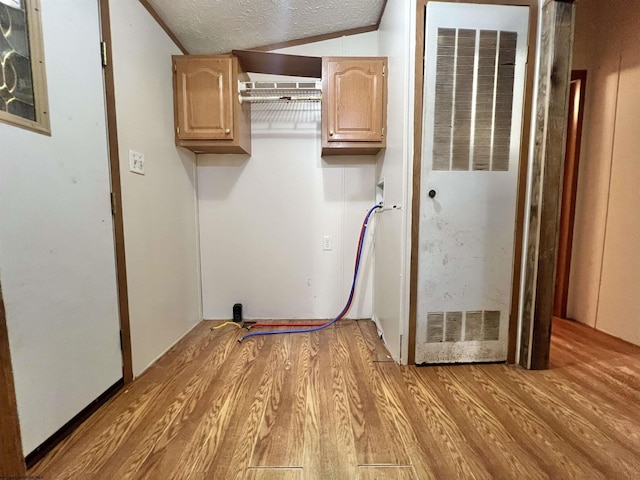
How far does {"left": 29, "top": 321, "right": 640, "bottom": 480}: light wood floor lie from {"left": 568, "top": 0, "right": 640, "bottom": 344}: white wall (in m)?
0.45

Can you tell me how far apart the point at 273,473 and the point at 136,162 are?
176 cm

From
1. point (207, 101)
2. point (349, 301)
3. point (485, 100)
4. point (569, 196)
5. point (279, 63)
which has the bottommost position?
point (349, 301)

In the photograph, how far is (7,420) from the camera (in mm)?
729

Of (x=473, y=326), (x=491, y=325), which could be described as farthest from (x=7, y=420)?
(x=491, y=325)

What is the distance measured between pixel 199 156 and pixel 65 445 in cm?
203

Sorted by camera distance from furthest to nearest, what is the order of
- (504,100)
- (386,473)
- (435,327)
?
1. (435,327)
2. (504,100)
3. (386,473)

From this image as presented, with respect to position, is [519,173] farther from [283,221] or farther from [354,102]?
[283,221]

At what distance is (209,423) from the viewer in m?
1.18

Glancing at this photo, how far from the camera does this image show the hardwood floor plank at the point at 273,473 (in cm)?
93

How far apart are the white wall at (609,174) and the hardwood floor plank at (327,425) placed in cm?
220

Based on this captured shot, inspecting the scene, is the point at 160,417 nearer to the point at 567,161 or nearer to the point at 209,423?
the point at 209,423

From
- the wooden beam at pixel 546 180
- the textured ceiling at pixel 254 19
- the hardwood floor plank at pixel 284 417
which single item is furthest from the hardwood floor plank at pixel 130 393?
the textured ceiling at pixel 254 19

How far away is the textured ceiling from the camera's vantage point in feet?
5.62

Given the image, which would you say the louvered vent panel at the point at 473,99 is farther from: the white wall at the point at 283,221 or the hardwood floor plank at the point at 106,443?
the hardwood floor plank at the point at 106,443
